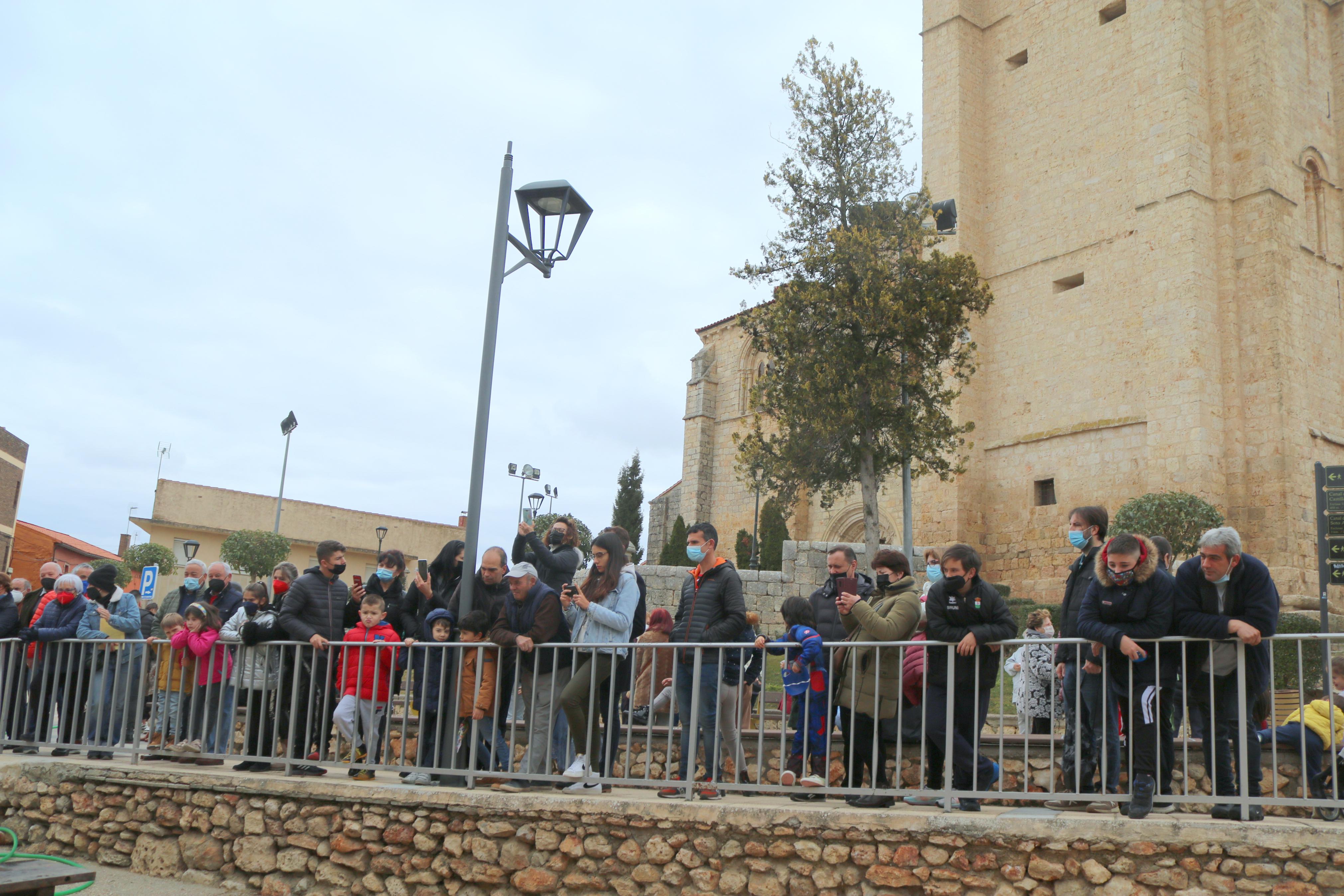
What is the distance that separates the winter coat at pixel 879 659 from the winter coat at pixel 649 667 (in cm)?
145

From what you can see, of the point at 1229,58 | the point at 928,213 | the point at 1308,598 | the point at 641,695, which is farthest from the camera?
the point at 1229,58

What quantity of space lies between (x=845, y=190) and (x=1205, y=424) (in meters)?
8.08

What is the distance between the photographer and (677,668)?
5.63 m

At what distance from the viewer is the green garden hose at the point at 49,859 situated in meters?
4.71

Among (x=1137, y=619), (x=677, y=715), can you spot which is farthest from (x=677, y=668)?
(x=1137, y=619)

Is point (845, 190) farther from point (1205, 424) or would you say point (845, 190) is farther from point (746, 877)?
point (746, 877)

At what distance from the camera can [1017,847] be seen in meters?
4.52

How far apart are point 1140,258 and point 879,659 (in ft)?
57.5

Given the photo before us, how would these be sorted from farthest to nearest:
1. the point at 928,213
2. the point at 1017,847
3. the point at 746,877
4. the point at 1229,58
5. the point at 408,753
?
the point at 1229,58
the point at 928,213
the point at 408,753
the point at 746,877
the point at 1017,847

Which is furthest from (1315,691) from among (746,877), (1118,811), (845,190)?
→ (845,190)

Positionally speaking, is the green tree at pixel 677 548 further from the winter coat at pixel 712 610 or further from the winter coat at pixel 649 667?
the winter coat at pixel 712 610

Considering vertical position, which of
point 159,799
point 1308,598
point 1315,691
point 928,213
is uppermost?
point 928,213

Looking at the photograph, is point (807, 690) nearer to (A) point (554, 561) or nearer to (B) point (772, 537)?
(A) point (554, 561)

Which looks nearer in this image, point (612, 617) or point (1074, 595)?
point (1074, 595)
